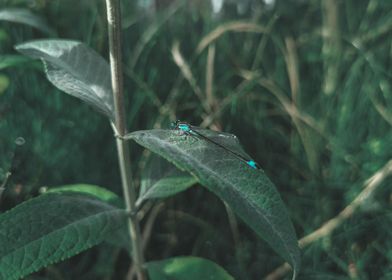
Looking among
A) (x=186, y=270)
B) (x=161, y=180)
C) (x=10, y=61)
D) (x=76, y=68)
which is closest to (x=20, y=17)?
(x=10, y=61)

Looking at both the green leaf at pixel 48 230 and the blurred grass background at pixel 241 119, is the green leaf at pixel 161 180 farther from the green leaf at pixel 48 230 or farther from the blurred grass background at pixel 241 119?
the blurred grass background at pixel 241 119

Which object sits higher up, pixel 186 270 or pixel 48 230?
pixel 48 230

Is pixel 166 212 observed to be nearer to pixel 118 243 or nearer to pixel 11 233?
pixel 118 243

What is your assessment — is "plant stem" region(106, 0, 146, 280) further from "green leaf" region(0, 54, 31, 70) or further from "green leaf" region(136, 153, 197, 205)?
"green leaf" region(0, 54, 31, 70)

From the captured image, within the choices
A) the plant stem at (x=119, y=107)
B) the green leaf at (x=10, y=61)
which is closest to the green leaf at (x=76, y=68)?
the plant stem at (x=119, y=107)

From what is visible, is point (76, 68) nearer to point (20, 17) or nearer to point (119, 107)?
point (119, 107)

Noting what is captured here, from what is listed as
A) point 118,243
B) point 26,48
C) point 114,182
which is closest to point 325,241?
point 118,243

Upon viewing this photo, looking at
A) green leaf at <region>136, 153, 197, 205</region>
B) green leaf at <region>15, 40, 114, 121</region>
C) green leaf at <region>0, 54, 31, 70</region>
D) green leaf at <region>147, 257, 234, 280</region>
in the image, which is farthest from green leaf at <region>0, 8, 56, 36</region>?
green leaf at <region>147, 257, 234, 280</region>
